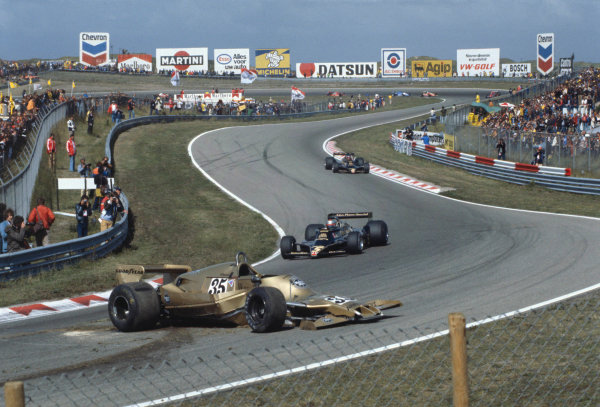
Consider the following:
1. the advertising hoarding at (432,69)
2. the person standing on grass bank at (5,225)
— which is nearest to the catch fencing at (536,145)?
the person standing on grass bank at (5,225)

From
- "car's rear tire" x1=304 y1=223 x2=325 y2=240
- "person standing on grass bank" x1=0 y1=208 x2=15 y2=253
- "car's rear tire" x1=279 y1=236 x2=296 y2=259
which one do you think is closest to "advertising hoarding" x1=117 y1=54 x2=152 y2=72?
"car's rear tire" x1=304 y1=223 x2=325 y2=240

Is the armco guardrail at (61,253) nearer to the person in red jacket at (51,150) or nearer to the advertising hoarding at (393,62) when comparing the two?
the person in red jacket at (51,150)

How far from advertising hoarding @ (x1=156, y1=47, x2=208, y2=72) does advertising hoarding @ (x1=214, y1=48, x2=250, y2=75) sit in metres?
1.96

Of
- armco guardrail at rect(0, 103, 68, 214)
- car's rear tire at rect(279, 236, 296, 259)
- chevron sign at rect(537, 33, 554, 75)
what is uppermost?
chevron sign at rect(537, 33, 554, 75)

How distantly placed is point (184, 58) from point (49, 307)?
99.8m

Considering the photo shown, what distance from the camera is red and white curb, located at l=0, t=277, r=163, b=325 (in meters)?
14.5

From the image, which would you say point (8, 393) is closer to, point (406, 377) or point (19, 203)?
point (406, 377)

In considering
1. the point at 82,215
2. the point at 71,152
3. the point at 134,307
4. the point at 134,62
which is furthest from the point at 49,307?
the point at 134,62

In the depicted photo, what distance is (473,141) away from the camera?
134 ft

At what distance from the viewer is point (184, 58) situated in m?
112

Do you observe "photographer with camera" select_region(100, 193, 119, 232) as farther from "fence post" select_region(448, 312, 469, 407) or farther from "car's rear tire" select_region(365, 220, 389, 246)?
"fence post" select_region(448, 312, 469, 407)

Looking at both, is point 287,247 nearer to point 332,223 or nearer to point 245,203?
point 332,223

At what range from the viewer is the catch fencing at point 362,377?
7.31 meters

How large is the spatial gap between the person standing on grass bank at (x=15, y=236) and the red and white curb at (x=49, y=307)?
8.88ft
